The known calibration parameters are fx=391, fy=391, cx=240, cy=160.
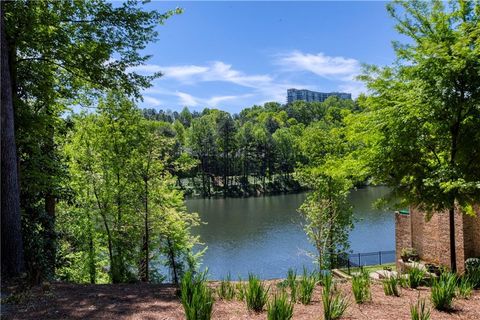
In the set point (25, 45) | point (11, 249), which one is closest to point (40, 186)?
point (11, 249)

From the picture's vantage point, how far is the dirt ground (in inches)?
189

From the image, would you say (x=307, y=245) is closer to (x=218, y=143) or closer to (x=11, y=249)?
(x=11, y=249)

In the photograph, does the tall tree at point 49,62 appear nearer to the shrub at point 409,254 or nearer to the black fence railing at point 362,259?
the shrub at point 409,254

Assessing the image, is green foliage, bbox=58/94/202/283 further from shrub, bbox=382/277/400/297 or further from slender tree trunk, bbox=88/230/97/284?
shrub, bbox=382/277/400/297

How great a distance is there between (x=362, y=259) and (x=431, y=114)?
18.1 m

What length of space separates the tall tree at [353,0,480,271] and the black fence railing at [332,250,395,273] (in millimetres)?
12922

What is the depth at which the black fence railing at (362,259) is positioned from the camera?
20652 mm

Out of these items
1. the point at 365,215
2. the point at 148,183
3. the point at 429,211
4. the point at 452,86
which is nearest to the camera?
the point at 452,86

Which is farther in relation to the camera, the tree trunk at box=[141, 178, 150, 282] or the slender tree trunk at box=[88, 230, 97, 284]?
the slender tree trunk at box=[88, 230, 97, 284]

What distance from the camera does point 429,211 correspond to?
7898 mm

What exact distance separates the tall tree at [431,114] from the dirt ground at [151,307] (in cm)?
212

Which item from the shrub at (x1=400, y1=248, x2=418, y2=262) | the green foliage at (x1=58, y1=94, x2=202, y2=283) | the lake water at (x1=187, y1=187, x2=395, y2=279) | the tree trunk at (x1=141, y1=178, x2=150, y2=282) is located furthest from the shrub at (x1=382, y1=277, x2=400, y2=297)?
the lake water at (x1=187, y1=187, x2=395, y2=279)

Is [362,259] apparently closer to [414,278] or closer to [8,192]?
[414,278]

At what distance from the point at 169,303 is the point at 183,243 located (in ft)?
37.5
